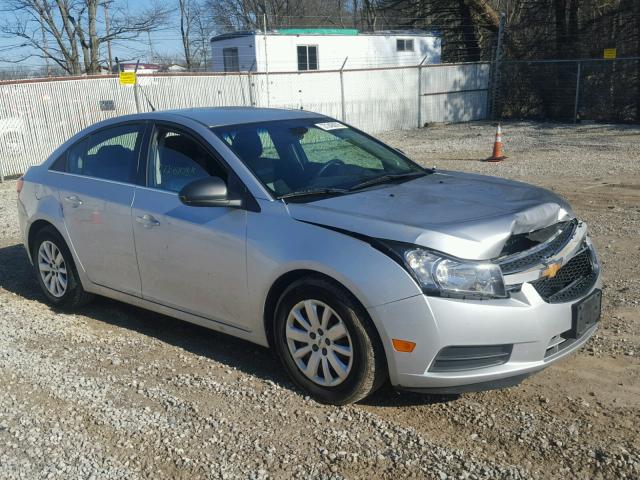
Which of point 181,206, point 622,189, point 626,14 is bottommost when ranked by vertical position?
point 622,189

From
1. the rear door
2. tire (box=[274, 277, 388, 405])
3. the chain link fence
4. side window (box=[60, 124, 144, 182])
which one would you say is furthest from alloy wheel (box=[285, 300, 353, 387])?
the chain link fence

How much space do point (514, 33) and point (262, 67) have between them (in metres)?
9.62

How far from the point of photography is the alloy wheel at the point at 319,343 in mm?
3729

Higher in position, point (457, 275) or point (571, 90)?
point (457, 275)

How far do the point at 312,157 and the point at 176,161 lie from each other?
0.96 metres

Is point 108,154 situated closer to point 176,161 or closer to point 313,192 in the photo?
point 176,161

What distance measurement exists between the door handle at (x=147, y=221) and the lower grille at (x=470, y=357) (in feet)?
7.25

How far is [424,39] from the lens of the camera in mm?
27891

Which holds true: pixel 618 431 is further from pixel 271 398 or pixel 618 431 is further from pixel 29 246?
pixel 29 246

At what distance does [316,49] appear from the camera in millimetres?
24891

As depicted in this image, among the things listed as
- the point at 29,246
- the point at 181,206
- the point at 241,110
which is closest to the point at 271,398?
the point at 181,206

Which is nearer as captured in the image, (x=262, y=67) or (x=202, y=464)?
(x=202, y=464)

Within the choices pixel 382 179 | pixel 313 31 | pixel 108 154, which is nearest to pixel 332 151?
pixel 382 179

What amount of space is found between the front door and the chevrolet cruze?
0.04 feet
